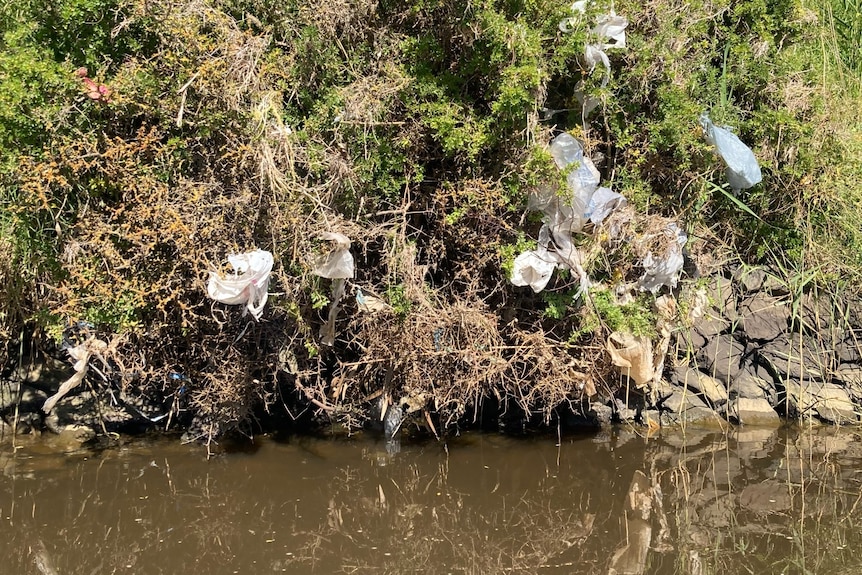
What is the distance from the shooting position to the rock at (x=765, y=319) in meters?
4.95

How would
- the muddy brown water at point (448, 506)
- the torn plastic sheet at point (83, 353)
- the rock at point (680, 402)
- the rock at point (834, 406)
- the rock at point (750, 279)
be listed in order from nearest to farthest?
the muddy brown water at point (448, 506)
the torn plastic sheet at point (83, 353)
the rock at point (834, 406)
the rock at point (680, 402)
the rock at point (750, 279)

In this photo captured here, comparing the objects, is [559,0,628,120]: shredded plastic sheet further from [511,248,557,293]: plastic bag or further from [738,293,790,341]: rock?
[738,293,790,341]: rock

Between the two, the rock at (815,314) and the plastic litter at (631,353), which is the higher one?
the rock at (815,314)

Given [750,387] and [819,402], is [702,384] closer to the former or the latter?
[750,387]

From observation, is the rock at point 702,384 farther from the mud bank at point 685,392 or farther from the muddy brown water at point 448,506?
the muddy brown water at point 448,506

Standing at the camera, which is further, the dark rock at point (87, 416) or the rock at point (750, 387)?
the rock at point (750, 387)

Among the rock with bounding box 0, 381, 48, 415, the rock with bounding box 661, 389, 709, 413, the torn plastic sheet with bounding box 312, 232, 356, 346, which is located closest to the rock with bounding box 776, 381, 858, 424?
the rock with bounding box 661, 389, 709, 413

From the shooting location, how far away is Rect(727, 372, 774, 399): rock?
4895 millimetres

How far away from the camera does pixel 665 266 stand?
179 inches

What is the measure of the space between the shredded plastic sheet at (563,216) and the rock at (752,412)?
4.32ft

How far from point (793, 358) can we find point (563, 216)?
5.76 ft

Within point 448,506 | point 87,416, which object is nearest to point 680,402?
point 448,506

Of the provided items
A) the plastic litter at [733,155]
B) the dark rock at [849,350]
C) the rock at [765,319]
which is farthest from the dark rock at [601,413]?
the plastic litter at [733,155]

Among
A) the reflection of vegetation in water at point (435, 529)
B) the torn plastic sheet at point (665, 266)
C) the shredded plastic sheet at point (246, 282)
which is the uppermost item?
the torn plastic sheet at point (665, 266)
